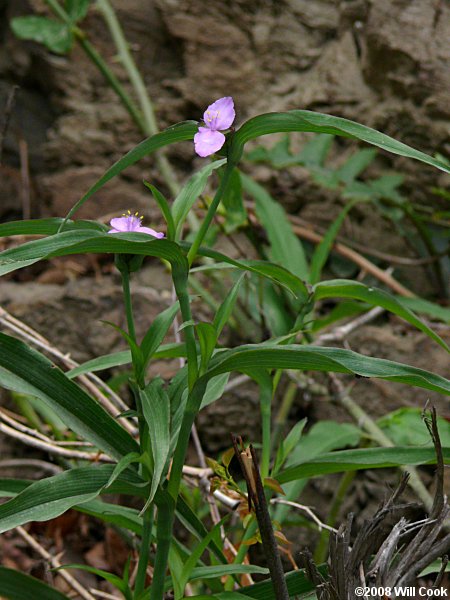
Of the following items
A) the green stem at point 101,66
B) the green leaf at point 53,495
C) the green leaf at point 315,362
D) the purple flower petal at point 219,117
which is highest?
the green stem at point 101,66

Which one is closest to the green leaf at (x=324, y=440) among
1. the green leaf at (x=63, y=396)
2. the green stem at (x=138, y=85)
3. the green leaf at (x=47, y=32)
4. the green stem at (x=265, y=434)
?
the green stem at (x=265, y=434)

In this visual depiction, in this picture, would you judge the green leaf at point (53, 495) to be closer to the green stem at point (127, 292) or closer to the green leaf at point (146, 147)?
the green stem at point (127, 292)

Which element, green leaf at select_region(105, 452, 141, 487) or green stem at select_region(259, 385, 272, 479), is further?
green stem at select_region(259, 385, 272, 479)

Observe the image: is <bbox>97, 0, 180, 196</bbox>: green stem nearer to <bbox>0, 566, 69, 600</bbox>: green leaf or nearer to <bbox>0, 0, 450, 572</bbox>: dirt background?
<bbox>0, 0, 450, 572</bbox>: dirt background

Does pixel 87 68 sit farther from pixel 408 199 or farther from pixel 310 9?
pixel 408 199

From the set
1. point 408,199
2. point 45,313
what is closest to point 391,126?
point 408,199

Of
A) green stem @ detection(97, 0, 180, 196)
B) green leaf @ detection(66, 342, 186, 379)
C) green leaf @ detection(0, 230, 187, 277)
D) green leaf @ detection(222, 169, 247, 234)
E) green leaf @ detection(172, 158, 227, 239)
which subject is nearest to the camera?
green leaf @ detection(0, 230, 187, 277)

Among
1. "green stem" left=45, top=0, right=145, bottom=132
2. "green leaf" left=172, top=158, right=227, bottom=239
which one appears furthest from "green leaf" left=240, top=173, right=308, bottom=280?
"green leaf" left=172, top=158, right=227, bottom=239
